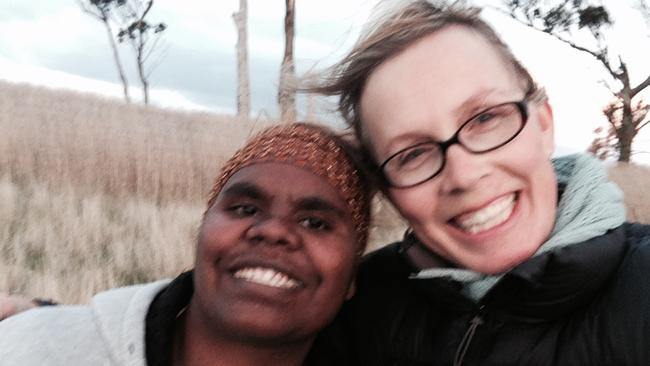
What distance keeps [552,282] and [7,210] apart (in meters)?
4.76

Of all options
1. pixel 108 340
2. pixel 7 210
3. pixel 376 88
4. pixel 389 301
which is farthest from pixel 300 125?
pixel 7 210

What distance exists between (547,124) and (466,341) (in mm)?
619

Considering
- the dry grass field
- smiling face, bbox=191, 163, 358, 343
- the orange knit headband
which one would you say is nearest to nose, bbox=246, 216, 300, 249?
smiling face, bbox=191, 163, 358, 343

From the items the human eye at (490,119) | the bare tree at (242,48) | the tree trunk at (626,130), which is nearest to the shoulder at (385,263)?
the human eye at (490,119)

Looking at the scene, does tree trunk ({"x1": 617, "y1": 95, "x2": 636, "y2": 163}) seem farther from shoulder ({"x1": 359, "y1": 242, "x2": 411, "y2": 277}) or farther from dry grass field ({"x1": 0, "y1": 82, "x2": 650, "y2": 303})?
shoulder ({"x1": 359, "y1": 242, "x2": 411, "y2": 277})

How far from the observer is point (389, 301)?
193 centimetres

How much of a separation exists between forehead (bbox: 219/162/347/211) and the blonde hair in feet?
0.62

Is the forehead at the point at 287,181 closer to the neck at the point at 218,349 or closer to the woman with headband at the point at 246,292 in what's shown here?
the woman with headband at the point at 246,292

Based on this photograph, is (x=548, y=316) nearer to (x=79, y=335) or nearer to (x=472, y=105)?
(x=472, y=105)

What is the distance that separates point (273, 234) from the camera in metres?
1.69

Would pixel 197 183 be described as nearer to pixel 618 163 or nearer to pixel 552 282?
pixel 552 282

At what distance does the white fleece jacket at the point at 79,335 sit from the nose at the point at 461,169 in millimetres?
830

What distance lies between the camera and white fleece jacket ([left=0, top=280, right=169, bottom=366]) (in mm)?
1622

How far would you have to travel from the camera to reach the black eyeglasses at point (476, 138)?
1.65 meters
